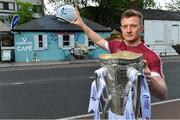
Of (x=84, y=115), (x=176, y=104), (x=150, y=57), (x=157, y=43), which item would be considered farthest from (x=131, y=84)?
(x=157, y=43)

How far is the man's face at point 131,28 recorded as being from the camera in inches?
134

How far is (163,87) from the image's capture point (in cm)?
330

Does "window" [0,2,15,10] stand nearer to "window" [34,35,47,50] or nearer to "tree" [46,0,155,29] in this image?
"tree" [46,0,155,29]

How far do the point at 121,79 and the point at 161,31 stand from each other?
4319 cm

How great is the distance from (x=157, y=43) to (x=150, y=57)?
42.2 metres

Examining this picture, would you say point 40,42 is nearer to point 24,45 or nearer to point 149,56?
point 24,45

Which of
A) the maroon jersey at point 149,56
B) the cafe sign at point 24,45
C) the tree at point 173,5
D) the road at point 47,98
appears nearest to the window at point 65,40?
the cafe sign at point 24,45

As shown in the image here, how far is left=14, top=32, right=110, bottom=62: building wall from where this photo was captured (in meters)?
32.9

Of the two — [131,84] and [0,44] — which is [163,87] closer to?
[131,84]

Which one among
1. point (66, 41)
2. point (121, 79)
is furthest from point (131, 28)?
point (66, 41)

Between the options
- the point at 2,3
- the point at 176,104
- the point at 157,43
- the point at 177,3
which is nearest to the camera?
the point at 176,104

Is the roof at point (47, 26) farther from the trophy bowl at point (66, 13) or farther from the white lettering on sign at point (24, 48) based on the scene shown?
the trophy bowl at point (66, 13)

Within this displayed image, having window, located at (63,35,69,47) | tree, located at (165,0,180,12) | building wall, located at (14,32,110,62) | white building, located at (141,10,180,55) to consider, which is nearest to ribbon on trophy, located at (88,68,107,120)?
building wall, located at (14,32,110,62)

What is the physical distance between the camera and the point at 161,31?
45594 mm
